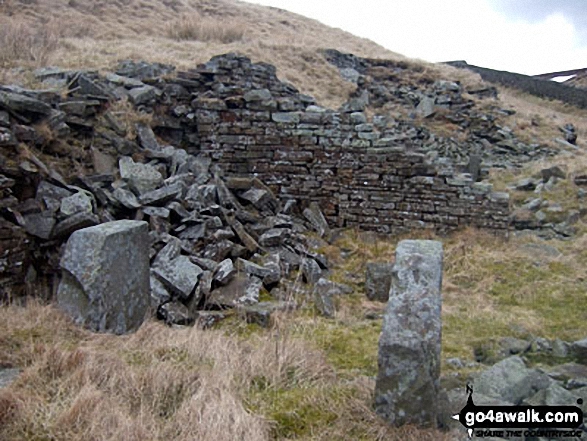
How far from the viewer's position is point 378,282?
20.9ft

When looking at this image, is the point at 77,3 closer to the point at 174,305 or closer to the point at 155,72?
the point at 155,72

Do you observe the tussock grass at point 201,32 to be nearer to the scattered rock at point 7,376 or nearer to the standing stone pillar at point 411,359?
the scattered rock at point 7,376

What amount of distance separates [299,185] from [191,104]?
2595 millimetres

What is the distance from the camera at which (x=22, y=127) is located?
5.84m

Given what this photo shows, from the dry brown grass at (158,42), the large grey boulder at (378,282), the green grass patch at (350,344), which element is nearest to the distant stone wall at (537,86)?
the dry brown grass at (158,42)

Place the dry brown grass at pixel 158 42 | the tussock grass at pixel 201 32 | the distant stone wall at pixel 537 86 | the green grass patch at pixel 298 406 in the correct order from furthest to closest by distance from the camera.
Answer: the distant stone wall at pixel 537 86, the tussock grass at pixel 201 32, the dry brown grass at pixel 158 42, the green grass patch at pixel 298 406

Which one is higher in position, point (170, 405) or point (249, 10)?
point (249, 10)

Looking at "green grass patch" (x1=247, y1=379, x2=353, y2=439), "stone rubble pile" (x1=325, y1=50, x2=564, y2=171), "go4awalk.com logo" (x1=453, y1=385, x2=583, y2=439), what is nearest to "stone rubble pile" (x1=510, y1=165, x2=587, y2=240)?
"stone rubble pile" (x1=325, y1=50, x2=564, y2=171)

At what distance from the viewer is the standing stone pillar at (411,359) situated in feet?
9.80

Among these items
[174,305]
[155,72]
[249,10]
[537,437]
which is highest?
[249,10]

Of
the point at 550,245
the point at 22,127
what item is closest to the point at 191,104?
the point at 22,127

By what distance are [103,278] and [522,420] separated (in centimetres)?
332

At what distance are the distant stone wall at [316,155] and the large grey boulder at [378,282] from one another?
2.56 m

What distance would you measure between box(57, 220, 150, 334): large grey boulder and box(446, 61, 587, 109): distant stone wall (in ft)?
81.2
